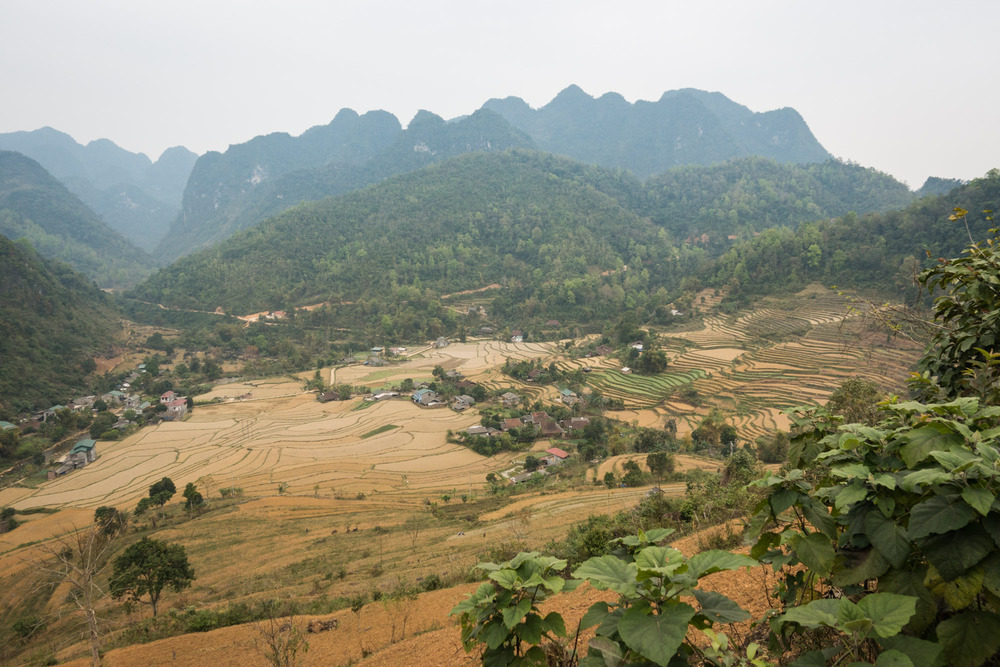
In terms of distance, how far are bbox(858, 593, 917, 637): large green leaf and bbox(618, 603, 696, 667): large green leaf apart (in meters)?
0.44

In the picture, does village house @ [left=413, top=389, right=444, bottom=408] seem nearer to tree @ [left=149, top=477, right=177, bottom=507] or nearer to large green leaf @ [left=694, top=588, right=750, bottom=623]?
tree @ [left=149, top=477, right=177, bottom=507]

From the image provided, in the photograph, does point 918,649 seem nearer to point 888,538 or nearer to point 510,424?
point 888,538

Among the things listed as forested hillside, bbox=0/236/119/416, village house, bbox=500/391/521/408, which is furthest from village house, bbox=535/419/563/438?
forested hillside, bbox=0/236/119/416

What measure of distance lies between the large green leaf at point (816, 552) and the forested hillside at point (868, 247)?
33050 mm

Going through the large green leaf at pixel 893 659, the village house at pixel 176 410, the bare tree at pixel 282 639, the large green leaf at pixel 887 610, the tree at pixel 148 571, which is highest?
the large green leaf at pixel 887 610

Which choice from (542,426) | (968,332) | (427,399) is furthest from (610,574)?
(427,399)

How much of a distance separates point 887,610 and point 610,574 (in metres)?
0.74

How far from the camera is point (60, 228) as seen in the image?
97438 millimetres

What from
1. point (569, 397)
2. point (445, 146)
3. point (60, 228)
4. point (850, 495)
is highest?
point (445, 146)

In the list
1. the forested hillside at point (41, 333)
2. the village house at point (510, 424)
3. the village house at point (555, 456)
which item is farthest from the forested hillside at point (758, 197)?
the forested hillside at point (41, 333)

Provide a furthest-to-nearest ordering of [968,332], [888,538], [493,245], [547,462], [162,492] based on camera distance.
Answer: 1. [493,245]
2. [547,462]
3. [162,492]
4. [968,332]
5. [888,538]

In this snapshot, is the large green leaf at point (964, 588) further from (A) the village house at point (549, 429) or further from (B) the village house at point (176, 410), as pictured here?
(B) the village house at point (176, 410)

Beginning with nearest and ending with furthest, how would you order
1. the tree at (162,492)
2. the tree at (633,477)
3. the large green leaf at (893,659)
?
the large green leaf at (893,659) → the tree at (633,477) → the tree at (162,492)

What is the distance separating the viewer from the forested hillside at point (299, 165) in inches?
4941
